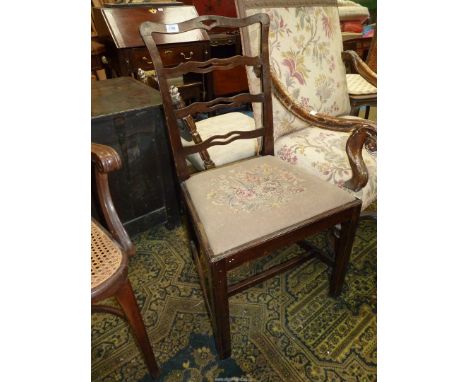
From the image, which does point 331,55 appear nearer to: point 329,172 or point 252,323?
point 329,172

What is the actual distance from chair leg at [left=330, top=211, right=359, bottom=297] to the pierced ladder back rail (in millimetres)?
513

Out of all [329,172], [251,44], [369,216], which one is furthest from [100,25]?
[369,216]

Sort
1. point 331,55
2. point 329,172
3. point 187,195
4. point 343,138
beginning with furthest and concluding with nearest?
point 331,55
point 343,138
point 329,172
point 187,195

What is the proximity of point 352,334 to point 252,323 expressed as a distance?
0.41 m

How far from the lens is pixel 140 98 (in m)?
1.53

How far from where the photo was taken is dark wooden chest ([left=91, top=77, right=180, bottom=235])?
1.40 meters

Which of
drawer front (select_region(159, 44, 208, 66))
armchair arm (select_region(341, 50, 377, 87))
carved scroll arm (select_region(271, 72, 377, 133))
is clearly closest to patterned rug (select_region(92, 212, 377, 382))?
carved scroll arm (select_region(271, 72, 377, 133))

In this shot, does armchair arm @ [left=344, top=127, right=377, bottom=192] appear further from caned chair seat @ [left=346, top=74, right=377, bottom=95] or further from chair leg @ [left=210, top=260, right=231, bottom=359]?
caned chair seat @ [left=346, top=74, right=377, bottom=95]

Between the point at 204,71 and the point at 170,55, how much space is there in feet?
5.53

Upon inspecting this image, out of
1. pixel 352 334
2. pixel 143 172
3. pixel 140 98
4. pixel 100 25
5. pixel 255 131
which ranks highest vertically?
pixel 100 25

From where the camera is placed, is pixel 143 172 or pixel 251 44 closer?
pixel 251 44

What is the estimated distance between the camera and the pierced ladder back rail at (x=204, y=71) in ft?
3.44

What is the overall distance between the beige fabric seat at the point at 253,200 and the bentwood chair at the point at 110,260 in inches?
10.2
